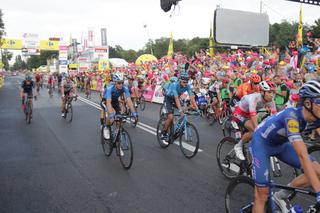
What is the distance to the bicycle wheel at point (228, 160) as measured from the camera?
5.58m

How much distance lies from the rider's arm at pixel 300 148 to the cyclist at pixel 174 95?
4602 millimetres

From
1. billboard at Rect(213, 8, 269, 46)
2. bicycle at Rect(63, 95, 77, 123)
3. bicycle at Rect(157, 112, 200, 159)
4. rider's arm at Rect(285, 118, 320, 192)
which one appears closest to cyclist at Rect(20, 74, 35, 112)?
bicycle at Rect(63, 95, 77, 123)

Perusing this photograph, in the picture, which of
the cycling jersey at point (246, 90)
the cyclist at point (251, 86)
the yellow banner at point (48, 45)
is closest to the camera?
the cyclist at point (251, 86)

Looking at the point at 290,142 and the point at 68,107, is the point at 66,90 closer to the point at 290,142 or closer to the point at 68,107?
the point at 68,107

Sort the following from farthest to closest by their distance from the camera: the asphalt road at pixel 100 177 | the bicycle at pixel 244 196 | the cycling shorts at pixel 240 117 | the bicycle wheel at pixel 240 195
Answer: the cycling shorts at pixel 240 117
the asphalt road at pixel 100 177
the bicycle wheel at pixel 240 195
the bicycle at pixel 244 196

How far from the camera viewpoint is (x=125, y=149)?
6.75m

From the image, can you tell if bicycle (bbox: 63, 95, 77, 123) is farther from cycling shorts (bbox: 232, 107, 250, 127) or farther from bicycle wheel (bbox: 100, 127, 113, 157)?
cycling shorts (bbox: 232, 107, 250, 127)

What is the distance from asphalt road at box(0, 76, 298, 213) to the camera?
479 cm

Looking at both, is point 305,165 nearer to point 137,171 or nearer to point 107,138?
point 137,171

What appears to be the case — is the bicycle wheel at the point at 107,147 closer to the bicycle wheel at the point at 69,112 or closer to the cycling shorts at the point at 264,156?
the cycling shorts at the point at 264,156

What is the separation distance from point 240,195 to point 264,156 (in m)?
0.66

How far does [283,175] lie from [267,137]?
2653mm

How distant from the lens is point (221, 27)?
750 inches

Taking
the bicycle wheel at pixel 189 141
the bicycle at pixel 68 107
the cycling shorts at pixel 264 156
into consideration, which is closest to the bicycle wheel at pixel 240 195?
the cycling shorts at pixel 264 156
